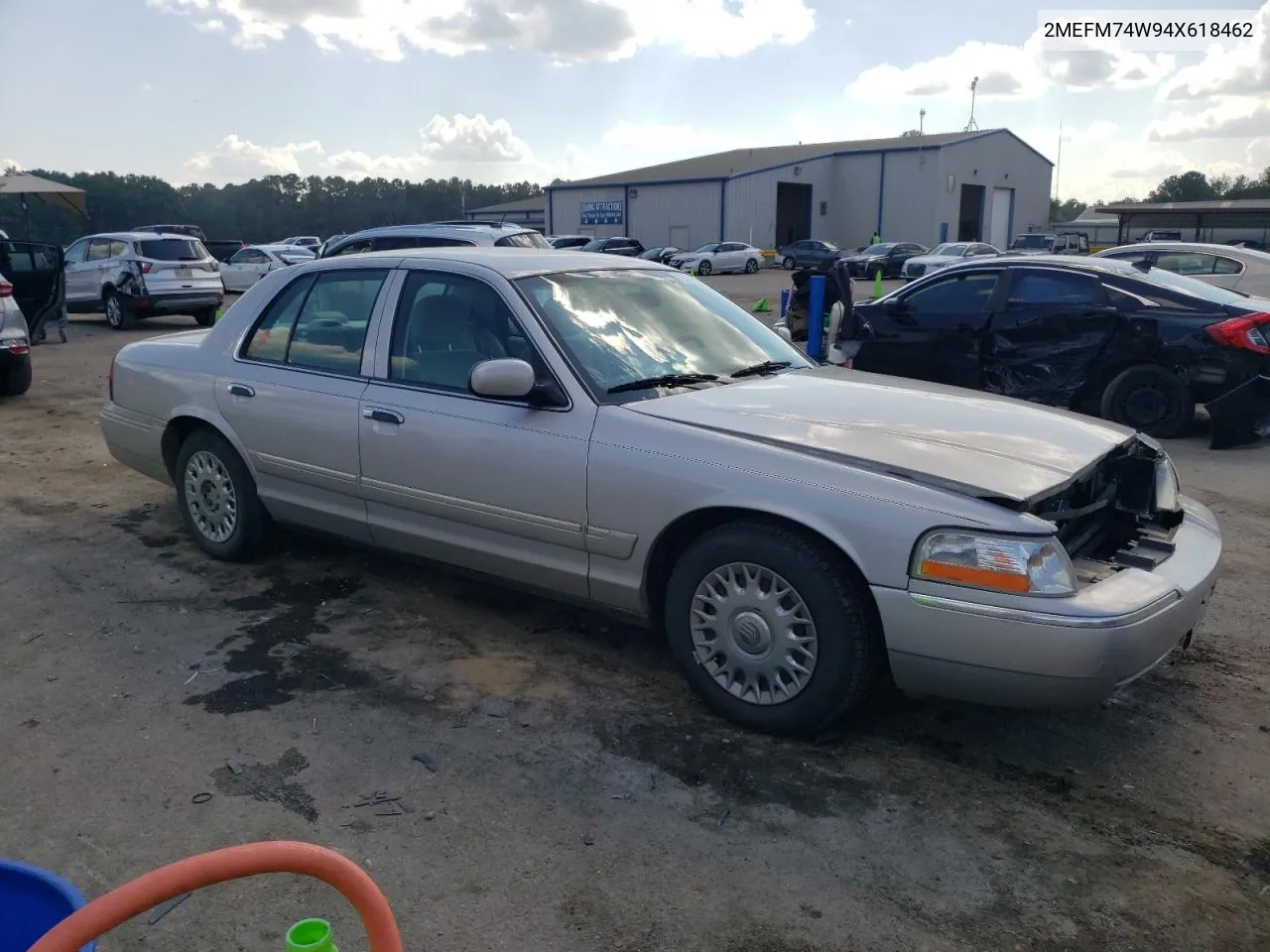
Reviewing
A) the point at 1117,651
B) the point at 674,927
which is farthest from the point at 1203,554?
the point at 674,927

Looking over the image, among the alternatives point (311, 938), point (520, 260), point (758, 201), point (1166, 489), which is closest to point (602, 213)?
point (758, 201)

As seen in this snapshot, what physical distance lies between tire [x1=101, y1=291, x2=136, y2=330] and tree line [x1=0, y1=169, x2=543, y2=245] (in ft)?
148

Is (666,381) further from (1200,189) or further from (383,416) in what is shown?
(1200,189)

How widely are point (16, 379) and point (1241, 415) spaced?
11526 mm

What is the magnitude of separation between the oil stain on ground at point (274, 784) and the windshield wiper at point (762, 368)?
230 centimetres

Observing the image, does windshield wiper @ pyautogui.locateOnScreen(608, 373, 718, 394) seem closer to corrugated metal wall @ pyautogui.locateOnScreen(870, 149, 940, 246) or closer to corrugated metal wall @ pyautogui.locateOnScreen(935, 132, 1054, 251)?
corrugated metal wall @ pyautogui.locateOnScreen(870, 149, 940, 246)

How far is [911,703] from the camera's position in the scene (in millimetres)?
3990

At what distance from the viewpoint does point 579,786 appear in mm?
3385

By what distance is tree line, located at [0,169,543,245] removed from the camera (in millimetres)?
67438

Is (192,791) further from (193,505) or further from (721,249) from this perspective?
(721,249)

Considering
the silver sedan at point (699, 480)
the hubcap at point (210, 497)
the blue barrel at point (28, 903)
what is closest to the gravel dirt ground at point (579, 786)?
the silver sedan at point (699, 480)

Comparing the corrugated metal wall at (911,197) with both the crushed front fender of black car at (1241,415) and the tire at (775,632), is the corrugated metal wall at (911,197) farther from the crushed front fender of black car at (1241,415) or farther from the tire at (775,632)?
the tire at (775,632)

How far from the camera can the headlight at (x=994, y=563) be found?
316cm

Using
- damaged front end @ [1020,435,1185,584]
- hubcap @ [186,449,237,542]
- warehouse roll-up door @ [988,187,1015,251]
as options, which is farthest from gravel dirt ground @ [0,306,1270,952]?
warehouse roll-up door @ [988,187,1015,251]
